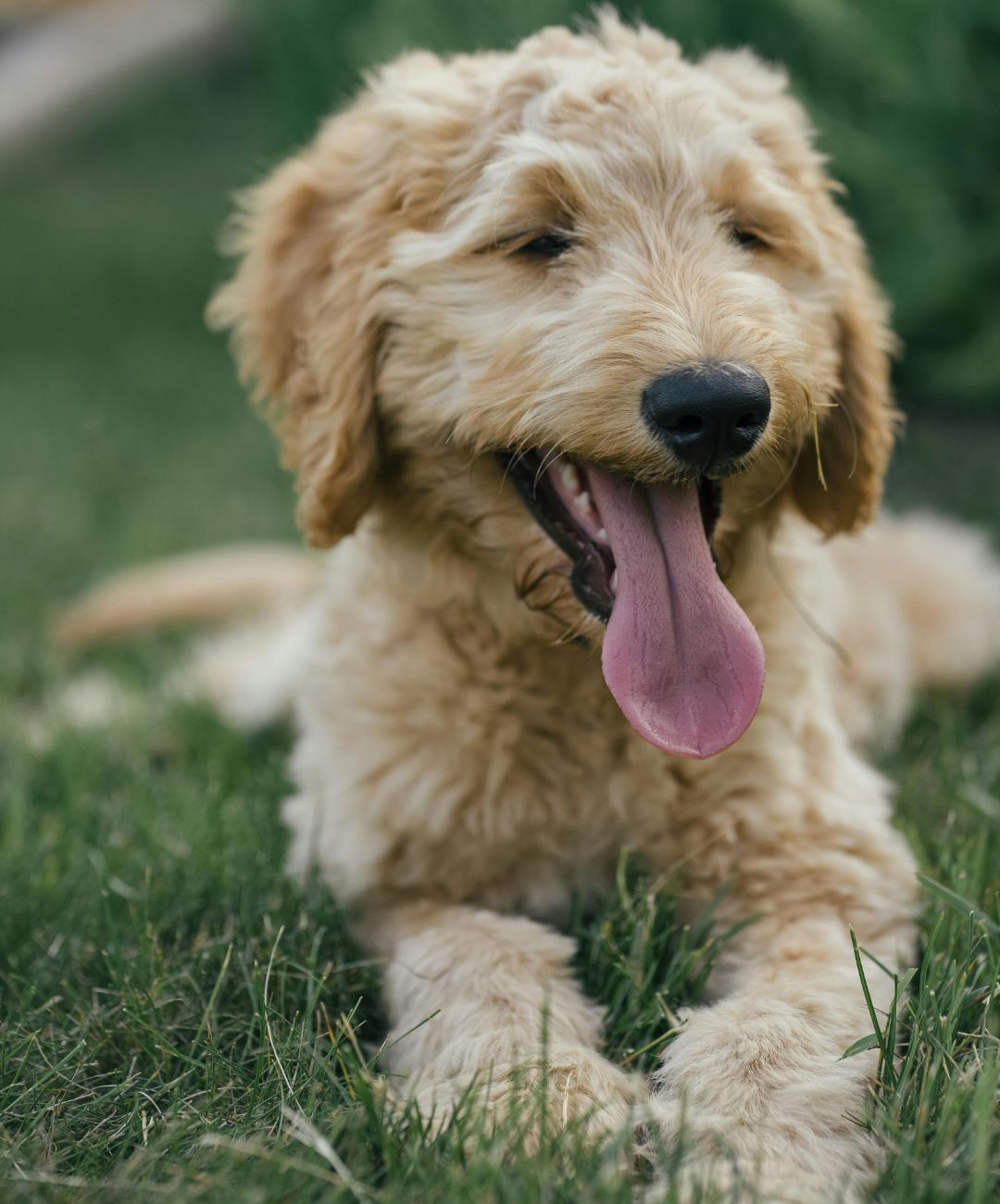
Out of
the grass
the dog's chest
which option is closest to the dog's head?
the dog's chest

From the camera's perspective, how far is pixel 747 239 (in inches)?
101

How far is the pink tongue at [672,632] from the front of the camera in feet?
7.64

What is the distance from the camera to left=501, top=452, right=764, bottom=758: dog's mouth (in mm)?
2334

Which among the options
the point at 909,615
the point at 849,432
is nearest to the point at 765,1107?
the point at 849,432

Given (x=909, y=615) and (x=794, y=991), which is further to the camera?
(x=909, y=615)

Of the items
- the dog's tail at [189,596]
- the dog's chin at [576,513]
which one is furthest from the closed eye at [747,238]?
the dog's tail at [189,596]

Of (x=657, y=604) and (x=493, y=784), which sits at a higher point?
(x=657, y=604)

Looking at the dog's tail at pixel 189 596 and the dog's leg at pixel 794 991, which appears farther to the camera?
the dog's tail at pixel 189 596

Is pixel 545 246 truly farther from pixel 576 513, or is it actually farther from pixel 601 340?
pixel 576 513

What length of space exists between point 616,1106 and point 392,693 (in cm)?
101

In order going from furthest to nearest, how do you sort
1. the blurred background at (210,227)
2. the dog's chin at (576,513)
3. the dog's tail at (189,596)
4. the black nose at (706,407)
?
the blurred background at (210,227), the dog's tail at (189,596), the dog's chin at (576,513), the black nose at (706,407)

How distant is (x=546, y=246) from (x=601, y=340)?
0.37 m

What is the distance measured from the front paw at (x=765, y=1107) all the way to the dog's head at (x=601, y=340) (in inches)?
18.8

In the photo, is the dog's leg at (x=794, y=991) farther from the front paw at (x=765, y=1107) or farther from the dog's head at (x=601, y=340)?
the dog's head at (x=601, y=340)
